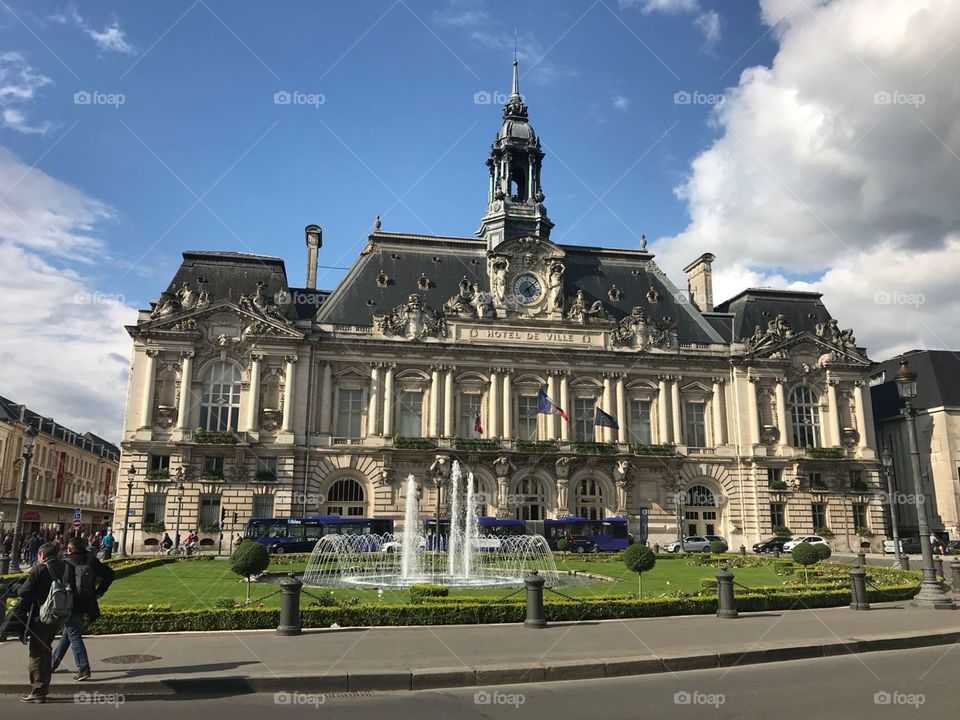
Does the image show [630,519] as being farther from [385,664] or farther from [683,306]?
[385,664]

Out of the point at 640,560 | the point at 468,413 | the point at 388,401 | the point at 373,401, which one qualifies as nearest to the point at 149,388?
the point at 373,401

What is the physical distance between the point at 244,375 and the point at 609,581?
3350 centimetres

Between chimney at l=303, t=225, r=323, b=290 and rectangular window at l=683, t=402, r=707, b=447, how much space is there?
31054 mm

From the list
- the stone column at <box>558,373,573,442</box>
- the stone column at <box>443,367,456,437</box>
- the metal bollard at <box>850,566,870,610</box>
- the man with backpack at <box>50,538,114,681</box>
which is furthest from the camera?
the stone column at <box>558,373,573,442</box>

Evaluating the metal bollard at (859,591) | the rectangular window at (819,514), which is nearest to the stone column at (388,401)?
the rectangular window at (819,514)

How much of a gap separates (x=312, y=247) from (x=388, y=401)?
654 inches

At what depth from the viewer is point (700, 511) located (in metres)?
57.2

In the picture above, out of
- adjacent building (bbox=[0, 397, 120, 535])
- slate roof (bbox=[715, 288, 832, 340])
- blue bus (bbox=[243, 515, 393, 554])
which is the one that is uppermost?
slate roof (bbox=[715, 288, 832, 340])

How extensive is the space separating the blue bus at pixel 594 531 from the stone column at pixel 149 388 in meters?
27.2

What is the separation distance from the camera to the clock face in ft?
190

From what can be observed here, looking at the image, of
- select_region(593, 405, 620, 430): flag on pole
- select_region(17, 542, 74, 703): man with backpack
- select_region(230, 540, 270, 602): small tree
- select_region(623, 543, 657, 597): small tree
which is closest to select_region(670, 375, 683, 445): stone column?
select_region(593, 405, 620, 430): flag on pole

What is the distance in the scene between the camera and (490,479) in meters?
53.9

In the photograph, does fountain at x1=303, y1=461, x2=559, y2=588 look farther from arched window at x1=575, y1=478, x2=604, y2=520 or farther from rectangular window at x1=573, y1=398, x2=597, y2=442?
rectangular window at x1=573, y1=398, x2=597, y2=442

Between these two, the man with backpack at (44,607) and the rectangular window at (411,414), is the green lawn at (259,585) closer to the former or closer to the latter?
the man with backpack at (44,607)
